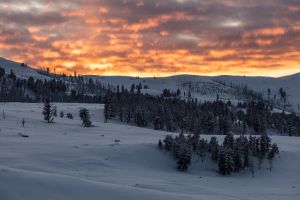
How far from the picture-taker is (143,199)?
30953 millimetres

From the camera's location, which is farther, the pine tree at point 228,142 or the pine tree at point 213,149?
the pine tree at point 213,149

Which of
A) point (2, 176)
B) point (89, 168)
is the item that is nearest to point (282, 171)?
point (89, 168)

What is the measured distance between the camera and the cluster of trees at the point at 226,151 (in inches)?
3348

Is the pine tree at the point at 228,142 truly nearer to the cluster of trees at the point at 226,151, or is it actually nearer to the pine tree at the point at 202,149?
the cluster of trees at the point at 226,151

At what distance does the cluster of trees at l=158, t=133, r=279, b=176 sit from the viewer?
8505cm

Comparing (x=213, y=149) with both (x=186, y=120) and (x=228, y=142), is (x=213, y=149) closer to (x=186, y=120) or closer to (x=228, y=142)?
(x=228, y=142)

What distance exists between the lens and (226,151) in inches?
3406

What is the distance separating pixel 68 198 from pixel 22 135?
68013 mm

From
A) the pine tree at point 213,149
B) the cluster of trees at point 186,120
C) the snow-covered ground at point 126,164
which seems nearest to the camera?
the snow-covered ground at point 126,164

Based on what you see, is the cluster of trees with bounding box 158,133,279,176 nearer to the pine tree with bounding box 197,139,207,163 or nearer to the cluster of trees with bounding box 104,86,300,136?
the pine tree with bounding box 197,139,207,163

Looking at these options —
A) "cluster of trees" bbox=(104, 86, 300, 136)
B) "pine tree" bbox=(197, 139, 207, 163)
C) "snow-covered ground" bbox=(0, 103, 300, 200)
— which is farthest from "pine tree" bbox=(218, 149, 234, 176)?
"cluster of trees" bbox=(104, 86, 300, 136)

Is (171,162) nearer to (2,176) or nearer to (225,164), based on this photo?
(225,164)

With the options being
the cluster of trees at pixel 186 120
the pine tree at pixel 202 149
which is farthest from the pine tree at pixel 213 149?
the cluster of trees at pixel 186 120

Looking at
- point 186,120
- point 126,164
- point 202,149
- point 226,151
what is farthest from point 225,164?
point 186,120
